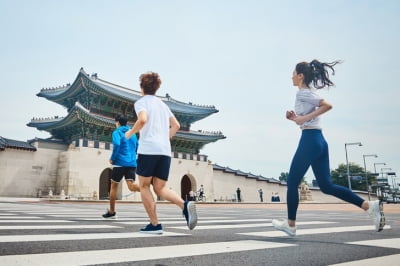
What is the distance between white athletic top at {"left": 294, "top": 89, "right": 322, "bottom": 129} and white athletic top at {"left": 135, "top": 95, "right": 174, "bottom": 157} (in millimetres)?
1422

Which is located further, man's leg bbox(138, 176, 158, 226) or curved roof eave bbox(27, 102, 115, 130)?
curved roof eave bbox(27, 102, 115, 130)

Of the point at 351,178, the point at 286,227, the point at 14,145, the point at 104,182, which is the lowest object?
the point at 286,227

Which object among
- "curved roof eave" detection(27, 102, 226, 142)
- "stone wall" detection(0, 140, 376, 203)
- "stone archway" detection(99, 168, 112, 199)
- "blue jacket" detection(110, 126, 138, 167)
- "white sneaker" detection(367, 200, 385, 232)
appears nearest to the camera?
"white sneaker" detection(367, 200, 385, 232)

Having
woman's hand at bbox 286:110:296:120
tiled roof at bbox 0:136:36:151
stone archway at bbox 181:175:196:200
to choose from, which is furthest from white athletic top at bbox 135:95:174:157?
stone archway at bbox 181:175:196:200

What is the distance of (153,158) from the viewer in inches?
121

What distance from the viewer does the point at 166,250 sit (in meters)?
2.12

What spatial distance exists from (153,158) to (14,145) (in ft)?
80.1

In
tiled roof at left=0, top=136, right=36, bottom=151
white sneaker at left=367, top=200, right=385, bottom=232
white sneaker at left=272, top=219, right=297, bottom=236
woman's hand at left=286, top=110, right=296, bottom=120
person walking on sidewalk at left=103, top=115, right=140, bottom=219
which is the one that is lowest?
white sneaker at left=272, top=219, right=297, bottom=236

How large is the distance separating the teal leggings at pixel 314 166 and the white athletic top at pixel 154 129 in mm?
1318

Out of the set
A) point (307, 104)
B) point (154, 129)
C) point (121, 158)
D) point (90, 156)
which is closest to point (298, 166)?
point (307, 104)

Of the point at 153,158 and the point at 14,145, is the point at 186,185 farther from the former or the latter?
the point at 153,158

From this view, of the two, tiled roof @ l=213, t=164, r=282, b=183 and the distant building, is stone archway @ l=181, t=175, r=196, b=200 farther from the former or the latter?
tiled roof @ l=213, t=164, r=282, b=183

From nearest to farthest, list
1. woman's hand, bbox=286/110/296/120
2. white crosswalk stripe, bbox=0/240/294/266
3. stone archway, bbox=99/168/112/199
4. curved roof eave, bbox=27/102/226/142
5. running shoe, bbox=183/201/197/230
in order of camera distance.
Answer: white crosswalk stripe, bbox=0/240/294/266 < running shoe, bbox=183/201/197/230 < woman's hand, bbox=286/110/296/120 < curved roof eave, bbox=27/102/226/142 < stone archway, bbox=99/168/112/199

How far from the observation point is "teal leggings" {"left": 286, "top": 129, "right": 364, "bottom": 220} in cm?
317
